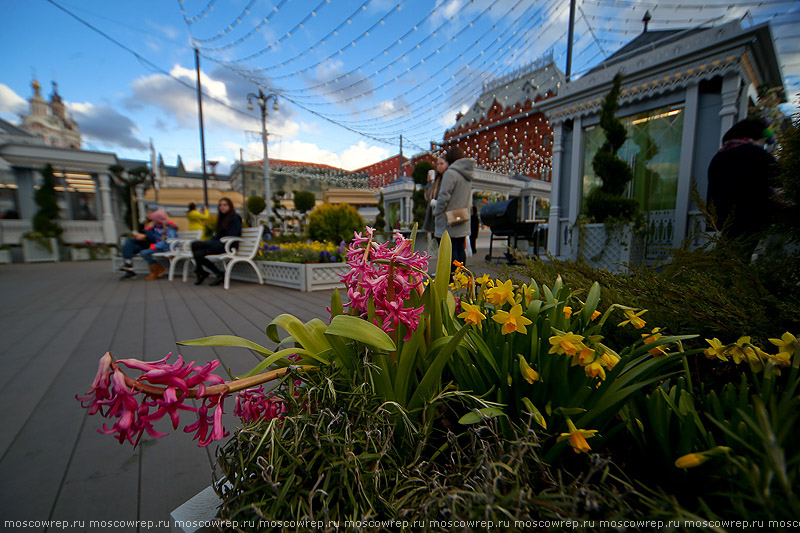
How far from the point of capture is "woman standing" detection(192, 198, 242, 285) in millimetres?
4984

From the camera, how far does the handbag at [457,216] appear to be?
11.9ft

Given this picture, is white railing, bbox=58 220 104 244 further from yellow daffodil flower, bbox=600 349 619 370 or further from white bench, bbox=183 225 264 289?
yellow daffodil flower, bbox=600 349 619 370

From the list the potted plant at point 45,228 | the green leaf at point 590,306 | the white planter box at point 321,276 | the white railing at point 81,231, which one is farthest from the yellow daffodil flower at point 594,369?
the white railing at point 81,231

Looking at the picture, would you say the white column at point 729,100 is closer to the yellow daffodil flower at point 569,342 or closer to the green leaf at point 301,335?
the yellow daffodil flower at point 569,342

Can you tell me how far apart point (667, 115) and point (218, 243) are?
7950 mm

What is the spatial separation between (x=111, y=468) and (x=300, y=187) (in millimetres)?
51908

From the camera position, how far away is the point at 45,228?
36.0 feet

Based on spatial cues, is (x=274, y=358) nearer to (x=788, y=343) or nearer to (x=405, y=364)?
(x=405, y=364)

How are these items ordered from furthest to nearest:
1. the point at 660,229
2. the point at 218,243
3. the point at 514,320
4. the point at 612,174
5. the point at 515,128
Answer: the point at 515,128 < the point at 660,229 < the point at 612,174 < the point at 218,243 < the point at 514,320

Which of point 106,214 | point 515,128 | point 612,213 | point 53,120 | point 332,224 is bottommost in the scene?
point 332,224

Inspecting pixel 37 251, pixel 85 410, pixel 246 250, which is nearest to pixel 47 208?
pixel 37 251

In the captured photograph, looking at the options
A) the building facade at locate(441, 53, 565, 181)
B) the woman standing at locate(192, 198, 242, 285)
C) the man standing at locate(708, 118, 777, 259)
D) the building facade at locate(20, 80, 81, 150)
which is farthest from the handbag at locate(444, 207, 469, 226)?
the building facade at locate(20, 80, 81, 150)

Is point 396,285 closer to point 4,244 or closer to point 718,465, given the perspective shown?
point 718,465

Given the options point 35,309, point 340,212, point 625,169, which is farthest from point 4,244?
point 625,169
